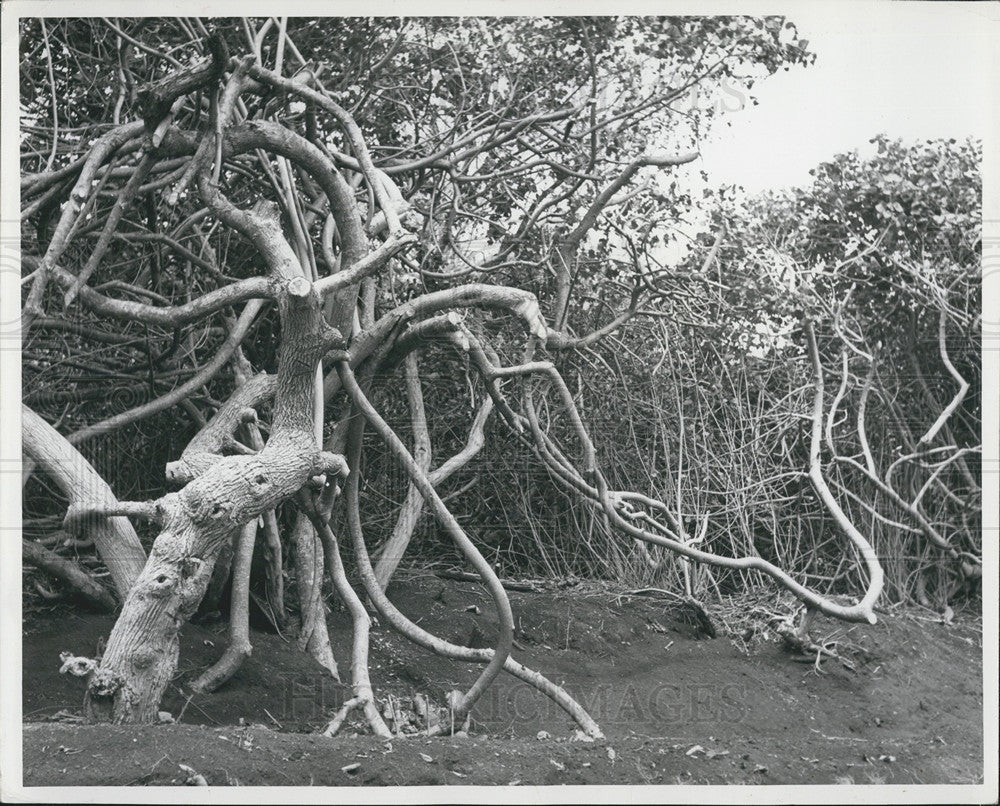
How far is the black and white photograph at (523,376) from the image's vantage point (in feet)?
12.7

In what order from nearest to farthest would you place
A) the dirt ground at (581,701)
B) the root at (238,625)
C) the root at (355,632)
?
the dirt ground at (581,701) < the root at (355,632) < the root at (238,625)

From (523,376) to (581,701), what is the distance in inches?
50.7

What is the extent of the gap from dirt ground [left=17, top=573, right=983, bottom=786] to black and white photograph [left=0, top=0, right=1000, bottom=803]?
18 mm

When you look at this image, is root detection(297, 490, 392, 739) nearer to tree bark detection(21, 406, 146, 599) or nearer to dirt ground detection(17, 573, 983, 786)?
dirt ground detection(17, 573, 983, 786)

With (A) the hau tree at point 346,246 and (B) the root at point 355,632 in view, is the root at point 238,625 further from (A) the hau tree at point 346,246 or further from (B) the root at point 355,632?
(B) the root at point 355,632

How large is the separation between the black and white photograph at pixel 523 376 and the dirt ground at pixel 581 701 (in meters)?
0.02

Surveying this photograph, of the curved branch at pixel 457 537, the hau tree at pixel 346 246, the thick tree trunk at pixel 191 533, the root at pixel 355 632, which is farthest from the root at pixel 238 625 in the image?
the curved branch at pixel 457 537

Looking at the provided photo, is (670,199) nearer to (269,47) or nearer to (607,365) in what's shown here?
(607,365)

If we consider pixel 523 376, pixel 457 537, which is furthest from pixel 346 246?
pixel 457 537

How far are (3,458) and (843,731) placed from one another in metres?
3.34

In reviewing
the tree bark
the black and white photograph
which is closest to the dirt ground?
the black and white photograph

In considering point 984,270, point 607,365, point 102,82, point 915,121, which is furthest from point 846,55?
point 102,82

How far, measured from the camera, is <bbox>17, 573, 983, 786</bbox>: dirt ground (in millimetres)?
3293

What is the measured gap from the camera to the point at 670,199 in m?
4.40
